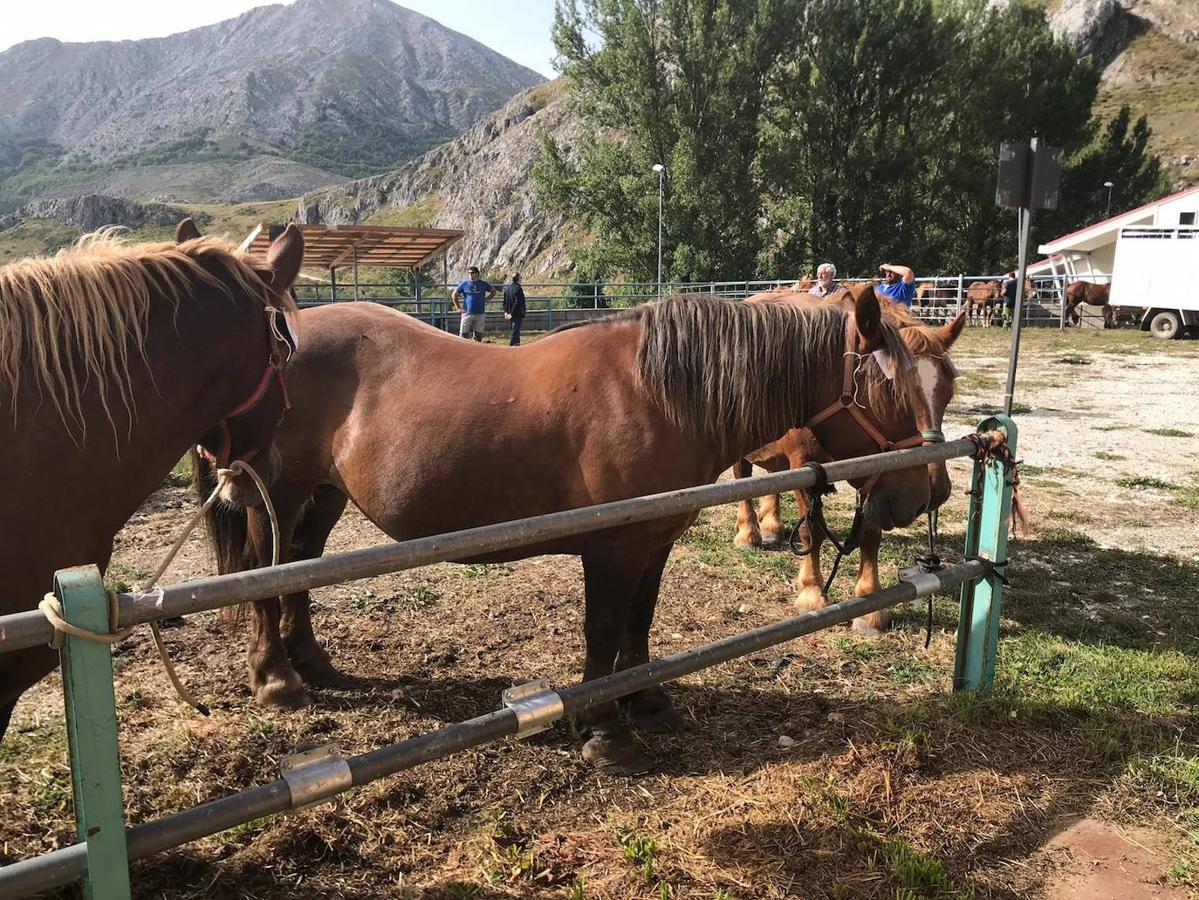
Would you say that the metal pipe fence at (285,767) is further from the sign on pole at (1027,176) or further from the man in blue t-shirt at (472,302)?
the man in blue t-shirt at (472,302)

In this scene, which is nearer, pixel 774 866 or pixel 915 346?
pixel 774 866

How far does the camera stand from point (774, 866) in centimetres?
232

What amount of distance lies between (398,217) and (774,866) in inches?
4778

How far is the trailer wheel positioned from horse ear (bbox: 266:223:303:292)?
2465 centimetres

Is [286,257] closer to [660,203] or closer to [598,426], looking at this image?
[598,426]

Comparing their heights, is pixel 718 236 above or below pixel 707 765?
above

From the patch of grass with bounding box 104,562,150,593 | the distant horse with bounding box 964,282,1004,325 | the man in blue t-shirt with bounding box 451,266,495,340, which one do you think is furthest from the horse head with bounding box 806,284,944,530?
the distant horse with bounding box 964,282,1004,325

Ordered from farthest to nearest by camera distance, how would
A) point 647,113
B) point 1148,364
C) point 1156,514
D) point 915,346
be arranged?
1. point 647,113
2. point 1148,364
3. point 1156,514
4. point 915,346

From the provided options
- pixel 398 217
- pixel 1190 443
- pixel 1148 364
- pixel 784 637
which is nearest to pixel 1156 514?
pixel 1190 443

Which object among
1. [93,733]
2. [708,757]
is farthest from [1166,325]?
[93,733]

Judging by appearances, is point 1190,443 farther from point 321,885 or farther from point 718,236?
point 718,236

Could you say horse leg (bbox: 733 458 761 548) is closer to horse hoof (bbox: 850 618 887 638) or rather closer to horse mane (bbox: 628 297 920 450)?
horse hoof (bbox: 850 618 887 638)

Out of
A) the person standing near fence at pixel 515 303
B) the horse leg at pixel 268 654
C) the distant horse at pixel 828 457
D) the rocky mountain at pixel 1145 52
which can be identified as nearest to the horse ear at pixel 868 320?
the distant horse at pixel 828 457

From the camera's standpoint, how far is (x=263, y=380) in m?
2.36
